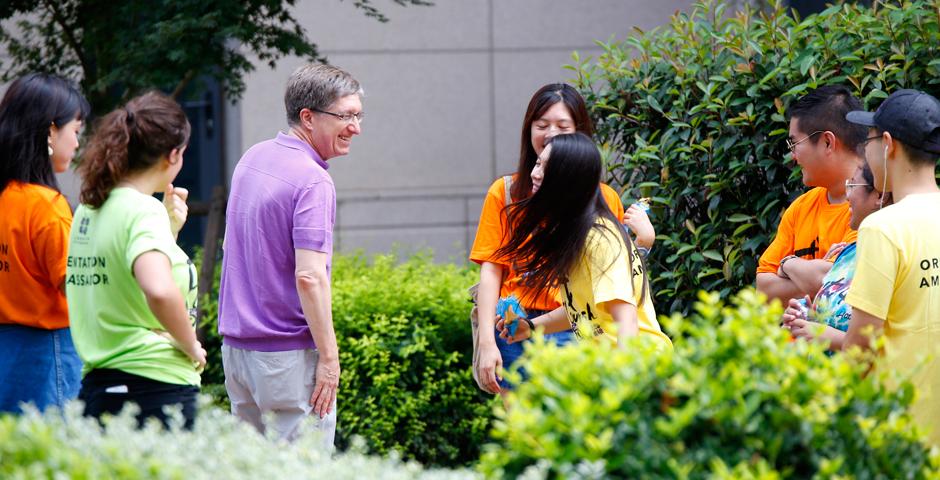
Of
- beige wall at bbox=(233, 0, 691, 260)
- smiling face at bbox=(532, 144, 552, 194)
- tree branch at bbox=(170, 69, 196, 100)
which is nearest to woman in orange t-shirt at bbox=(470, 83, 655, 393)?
smiling face at bbox=(532, 144, 552, 194)

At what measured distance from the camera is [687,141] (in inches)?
198

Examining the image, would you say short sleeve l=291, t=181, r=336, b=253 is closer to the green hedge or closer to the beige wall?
the green hedge

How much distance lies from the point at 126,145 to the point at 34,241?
2.47 ft

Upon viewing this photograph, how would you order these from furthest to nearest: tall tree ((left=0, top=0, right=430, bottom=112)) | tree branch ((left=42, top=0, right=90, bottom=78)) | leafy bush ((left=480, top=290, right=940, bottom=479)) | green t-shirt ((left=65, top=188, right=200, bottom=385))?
tree branch ((left=42, top=0, right=90, bottom=78)) → tall tree ((left=0, top=0, right=430, bottom=112)) → green t-shirt ((left=65, top=188, right=200, bottom=385)) → leafy bush ((left=480, top=290, right=940, bottom=479))

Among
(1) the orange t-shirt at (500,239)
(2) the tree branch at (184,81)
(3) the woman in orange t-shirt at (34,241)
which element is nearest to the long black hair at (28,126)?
(3) the woman in orange t-shirt at (34,241)

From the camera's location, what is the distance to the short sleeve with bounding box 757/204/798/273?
4246 mm

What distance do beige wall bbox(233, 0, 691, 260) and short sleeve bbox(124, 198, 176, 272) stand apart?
267 inches

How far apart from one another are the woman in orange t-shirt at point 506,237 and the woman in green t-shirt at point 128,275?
1.25 metres

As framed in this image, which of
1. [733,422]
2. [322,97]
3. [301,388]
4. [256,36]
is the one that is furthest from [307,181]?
[256,36]

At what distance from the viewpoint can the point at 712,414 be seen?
2.45 metres

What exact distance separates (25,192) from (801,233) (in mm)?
2809

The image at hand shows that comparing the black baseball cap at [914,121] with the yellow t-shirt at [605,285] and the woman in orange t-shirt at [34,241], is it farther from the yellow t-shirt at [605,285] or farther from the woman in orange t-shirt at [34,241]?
the woman in orange t-shirt at [34,241]

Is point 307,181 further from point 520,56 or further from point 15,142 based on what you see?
point 520,56

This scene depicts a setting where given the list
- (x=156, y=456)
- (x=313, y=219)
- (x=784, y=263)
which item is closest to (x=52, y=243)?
(x=313, y=219)
